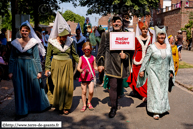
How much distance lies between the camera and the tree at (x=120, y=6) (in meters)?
29.2

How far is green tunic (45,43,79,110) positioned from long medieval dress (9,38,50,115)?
1.02 feet

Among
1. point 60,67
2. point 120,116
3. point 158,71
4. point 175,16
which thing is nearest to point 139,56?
point 158,71

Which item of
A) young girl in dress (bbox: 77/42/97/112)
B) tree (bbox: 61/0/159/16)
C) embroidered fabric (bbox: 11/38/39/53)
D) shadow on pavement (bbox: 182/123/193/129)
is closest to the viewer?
shadow on pavement (bbox: 182/123/193/129)

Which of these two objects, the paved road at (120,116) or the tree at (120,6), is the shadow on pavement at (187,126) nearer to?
the paved road at (120,116)

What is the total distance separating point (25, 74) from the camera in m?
5.24

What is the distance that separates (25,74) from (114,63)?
1.94m

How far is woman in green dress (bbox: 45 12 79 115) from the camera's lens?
5348 mm

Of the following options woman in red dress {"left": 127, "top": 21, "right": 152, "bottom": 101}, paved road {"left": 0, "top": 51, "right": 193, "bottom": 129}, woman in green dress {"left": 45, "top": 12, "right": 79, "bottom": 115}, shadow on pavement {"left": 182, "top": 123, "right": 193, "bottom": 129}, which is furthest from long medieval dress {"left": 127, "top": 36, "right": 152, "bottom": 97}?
woman in green dress {"left": 45, "top": 12, "right": 79, "bottom": 115}

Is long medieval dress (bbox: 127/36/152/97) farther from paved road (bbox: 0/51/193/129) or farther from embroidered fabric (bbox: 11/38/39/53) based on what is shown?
embroidered fabric (bbox: 11/38/39/53)

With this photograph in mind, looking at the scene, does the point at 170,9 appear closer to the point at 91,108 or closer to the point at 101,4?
the point at 101,4

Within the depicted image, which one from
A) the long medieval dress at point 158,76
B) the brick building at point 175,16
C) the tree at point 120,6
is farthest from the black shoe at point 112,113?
the brick building at point 175,16

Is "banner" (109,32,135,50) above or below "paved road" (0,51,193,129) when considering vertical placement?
above

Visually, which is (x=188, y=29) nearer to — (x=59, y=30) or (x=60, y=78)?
(x=59, y=30)

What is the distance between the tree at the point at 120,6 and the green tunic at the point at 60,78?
24.0 m
